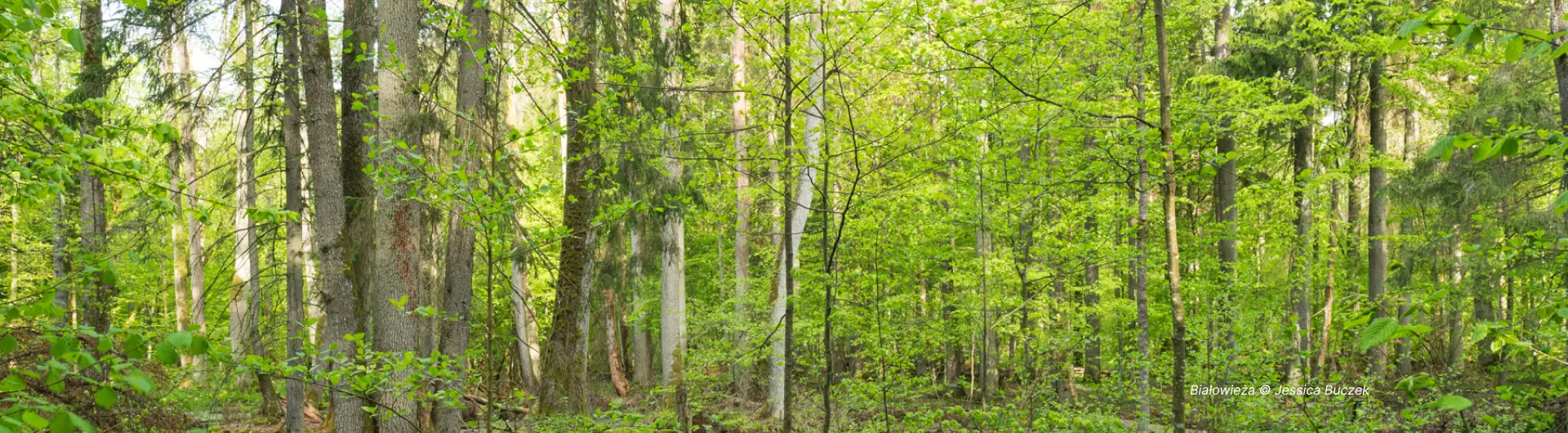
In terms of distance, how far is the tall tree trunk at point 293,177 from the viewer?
8148 millimetres

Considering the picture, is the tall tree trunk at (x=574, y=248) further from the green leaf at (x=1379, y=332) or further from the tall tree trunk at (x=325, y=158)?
the green leaf at (x=1379, y=332)

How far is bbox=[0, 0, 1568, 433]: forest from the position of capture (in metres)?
4.47

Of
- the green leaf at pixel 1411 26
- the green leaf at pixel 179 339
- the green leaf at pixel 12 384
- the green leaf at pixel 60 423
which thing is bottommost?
the green leaf at pixel 60 423

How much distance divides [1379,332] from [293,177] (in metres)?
9.53

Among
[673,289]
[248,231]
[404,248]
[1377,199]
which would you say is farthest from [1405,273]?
[248,231]

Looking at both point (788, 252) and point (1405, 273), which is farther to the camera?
point (1405, 273)

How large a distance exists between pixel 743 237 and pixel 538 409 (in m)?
4.90

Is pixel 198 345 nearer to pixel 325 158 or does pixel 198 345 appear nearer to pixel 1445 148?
pixel 1445 148

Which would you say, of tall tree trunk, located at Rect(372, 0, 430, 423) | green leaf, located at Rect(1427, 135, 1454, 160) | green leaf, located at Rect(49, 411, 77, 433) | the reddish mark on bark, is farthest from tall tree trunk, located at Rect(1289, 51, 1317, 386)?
green leaf, located at Rect(49, 411, 77, 433)

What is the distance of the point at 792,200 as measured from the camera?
203 inches

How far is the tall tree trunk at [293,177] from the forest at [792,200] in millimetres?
47

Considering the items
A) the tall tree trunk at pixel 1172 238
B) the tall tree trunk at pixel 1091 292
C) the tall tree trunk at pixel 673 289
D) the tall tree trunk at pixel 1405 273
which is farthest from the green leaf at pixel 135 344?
the tall tree trunk at pixel 1405 273

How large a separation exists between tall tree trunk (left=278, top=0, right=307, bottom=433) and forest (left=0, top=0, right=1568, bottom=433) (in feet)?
0.16

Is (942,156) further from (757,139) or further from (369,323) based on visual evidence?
(369,323)
